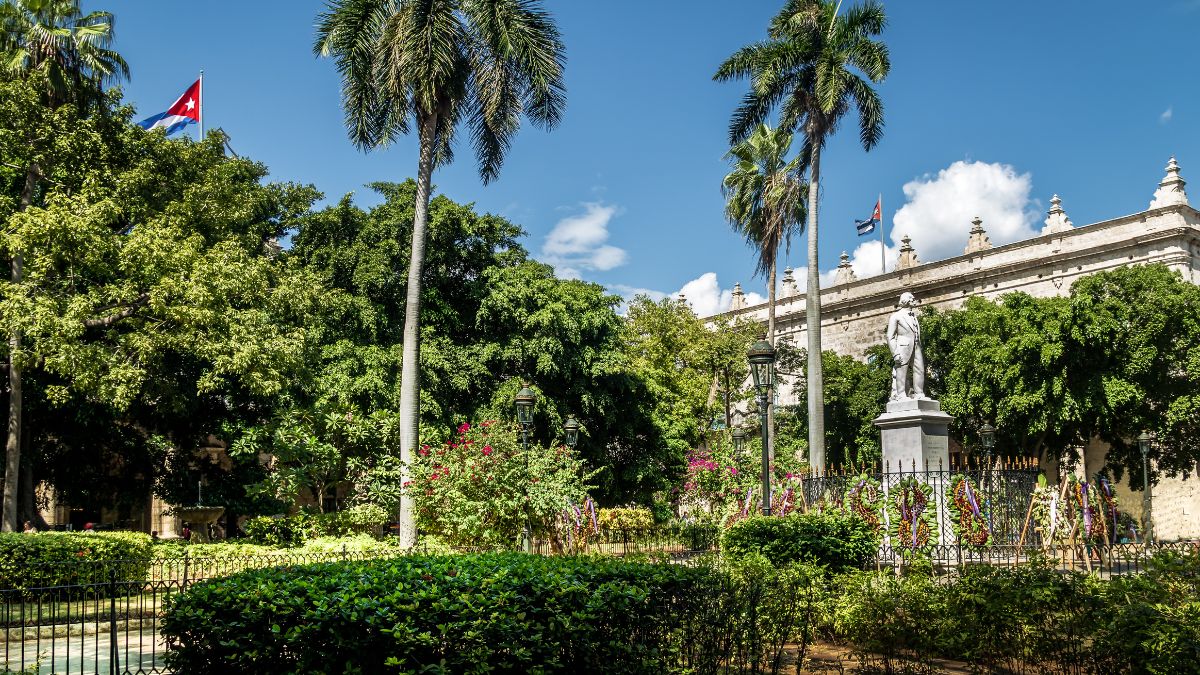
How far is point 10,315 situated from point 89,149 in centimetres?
487

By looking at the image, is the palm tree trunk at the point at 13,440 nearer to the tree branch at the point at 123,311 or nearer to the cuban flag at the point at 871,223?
the tree branch at the point at 123,311

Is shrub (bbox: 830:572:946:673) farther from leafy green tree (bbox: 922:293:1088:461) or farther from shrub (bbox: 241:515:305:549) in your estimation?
leafy green tree (bbox: 922:293:1088:461)

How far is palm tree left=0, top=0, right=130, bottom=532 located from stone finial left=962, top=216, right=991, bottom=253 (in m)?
31.9

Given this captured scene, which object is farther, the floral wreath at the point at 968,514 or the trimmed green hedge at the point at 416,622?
the floral wreath at the point at 968,514

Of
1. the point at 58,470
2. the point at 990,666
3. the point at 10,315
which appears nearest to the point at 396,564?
the point at 990,666

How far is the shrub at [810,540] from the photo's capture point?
1227 centimetres

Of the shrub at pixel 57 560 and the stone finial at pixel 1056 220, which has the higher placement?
the stone finial at pixel 1056 220

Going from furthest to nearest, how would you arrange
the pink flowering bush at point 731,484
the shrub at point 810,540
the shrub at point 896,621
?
the pink flowering bush at point 731,484 < the shrub at point 810,540 < the shrub at point 896,621

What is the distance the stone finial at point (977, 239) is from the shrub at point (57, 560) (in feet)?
108

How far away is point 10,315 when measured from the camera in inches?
655

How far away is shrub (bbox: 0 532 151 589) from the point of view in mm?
15180

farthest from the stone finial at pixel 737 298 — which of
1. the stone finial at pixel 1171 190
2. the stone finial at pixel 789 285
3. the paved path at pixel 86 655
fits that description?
the paved path at pixel 86 655

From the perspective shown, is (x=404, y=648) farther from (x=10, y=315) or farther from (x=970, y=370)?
(x=970, y=370)

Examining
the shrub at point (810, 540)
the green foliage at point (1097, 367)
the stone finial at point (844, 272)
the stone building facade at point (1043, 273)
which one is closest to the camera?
the shrub at point (810, 540)
